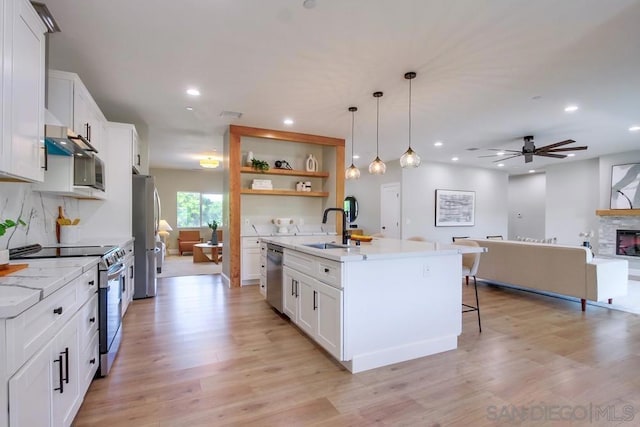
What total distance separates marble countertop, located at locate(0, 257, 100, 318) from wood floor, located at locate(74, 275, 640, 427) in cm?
90

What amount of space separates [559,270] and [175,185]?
1023 cm

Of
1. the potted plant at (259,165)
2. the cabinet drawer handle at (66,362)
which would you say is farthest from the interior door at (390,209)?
the cabinet drawer handle at (66,362)

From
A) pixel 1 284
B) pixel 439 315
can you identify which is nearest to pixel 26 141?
pixel 1 284

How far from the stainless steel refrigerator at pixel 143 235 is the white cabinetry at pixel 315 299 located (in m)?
2.26

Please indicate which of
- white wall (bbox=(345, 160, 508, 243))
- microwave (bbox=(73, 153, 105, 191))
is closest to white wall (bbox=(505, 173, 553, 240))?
white wall (bbox=(345, 160, 508, 243))

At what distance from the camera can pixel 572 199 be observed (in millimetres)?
8078

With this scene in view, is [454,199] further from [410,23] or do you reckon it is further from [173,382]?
[173,382]

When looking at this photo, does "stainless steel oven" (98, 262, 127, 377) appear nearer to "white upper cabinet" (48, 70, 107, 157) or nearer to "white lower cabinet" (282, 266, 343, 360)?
"white upper cabinet" (48, 70, 107, 157)

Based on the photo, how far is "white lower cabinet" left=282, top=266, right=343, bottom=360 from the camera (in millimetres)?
2400

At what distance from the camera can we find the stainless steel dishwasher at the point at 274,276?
361 cm

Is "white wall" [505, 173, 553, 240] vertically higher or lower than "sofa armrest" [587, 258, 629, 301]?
higher

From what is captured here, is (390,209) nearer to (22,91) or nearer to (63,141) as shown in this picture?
(63,141)

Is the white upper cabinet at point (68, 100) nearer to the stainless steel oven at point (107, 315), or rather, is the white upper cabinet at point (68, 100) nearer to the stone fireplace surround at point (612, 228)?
the stainless steel oven at point (107, 315)

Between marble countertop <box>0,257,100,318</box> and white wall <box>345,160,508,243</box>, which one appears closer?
marble countertop <box>0,257,100,318</box>
